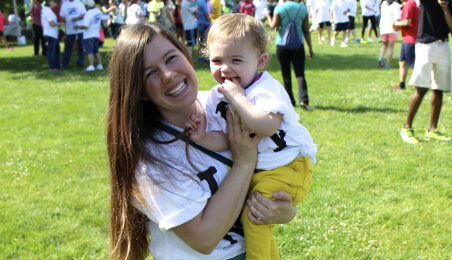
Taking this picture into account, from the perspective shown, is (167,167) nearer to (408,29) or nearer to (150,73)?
(150,73)

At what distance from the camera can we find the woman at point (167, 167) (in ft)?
5.32

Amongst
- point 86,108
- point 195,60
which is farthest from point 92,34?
point 86,108

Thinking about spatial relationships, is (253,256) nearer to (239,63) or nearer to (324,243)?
(239,63)

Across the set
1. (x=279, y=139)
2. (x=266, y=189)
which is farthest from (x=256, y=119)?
(x=266, y=189)

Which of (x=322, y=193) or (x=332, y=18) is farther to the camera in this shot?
(x=332, y=18)

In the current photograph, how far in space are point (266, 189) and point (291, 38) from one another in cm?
564

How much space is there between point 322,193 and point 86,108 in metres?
5.27

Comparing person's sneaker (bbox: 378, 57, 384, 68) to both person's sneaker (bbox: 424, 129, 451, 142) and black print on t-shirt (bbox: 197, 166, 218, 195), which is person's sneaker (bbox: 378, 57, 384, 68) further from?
black print on t-shirt (bbox: 197, 166, 218, 195)

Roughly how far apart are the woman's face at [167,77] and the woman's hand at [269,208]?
1.68 ft

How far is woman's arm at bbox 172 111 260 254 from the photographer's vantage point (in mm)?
1621

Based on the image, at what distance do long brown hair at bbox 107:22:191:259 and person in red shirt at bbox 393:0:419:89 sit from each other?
263 inches

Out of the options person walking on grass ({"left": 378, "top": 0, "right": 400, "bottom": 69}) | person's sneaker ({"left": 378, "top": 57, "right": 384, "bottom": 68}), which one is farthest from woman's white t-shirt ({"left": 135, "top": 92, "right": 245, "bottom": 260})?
person's sneaker ({"left": 378, "top": 57, "right": 384, "bottom": 68})

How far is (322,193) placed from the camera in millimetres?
4297

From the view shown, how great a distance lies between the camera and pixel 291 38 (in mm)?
7031
